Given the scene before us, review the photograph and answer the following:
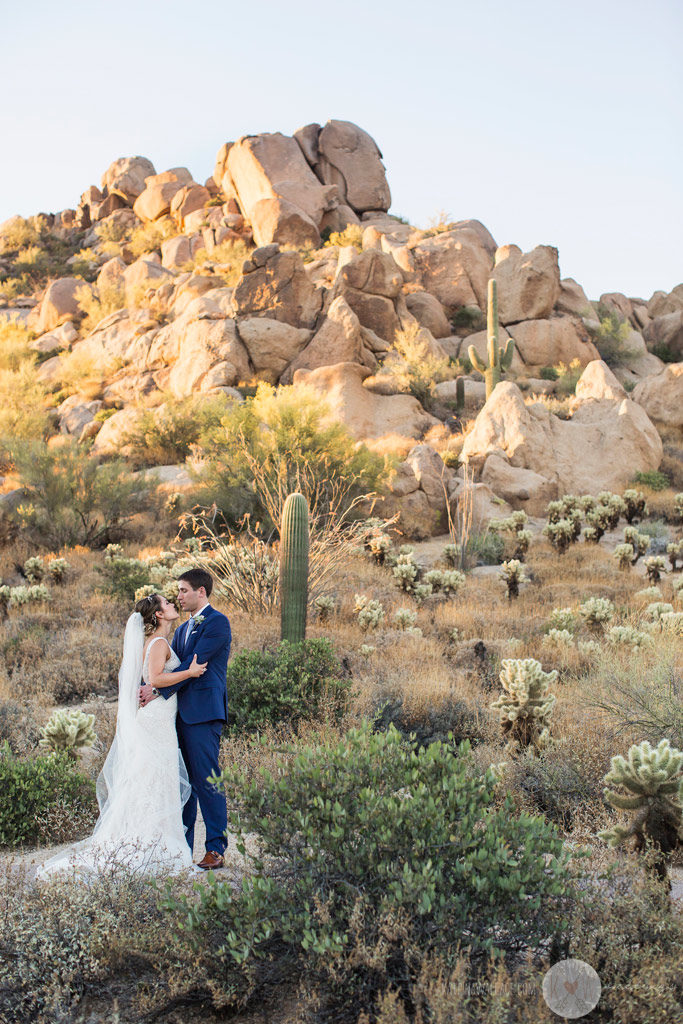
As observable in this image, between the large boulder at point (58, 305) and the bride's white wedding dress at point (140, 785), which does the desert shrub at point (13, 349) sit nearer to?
the large boulder at point (58, 305)

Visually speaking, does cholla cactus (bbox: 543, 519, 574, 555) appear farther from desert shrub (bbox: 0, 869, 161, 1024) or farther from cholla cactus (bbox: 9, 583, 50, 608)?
desert shrub (bbox: 0, 869, 161, 1024)

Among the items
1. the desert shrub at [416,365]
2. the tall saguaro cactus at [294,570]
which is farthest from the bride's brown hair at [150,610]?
the desert shrub at [416,365]

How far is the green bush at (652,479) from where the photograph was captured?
19.2 meters

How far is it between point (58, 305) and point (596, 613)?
32.1 m

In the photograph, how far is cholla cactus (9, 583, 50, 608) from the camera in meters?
11.1

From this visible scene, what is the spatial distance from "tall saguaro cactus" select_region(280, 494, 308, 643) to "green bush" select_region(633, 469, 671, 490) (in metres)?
12.9

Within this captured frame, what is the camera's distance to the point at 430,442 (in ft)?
70.5

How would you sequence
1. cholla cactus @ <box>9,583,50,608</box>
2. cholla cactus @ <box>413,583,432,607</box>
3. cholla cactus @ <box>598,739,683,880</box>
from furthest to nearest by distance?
cholla cactus @ <box>413,583,432,607</box>, cholla cactus @ <box>9,583,50,608</box>, cholla cactus @ <box>598,739,683,880</box>

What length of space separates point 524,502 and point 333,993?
15.7 m

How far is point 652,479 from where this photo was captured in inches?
759

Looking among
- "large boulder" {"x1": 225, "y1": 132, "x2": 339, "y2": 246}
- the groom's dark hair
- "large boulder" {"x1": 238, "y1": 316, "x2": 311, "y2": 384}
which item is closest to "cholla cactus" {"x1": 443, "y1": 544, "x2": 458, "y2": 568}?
the groom's dark hair

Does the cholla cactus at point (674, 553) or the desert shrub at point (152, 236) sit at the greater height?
the desert shrub at point (152, 236)

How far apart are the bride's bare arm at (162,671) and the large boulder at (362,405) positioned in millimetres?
17545

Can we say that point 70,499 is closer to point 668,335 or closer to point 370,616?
point 370,616
